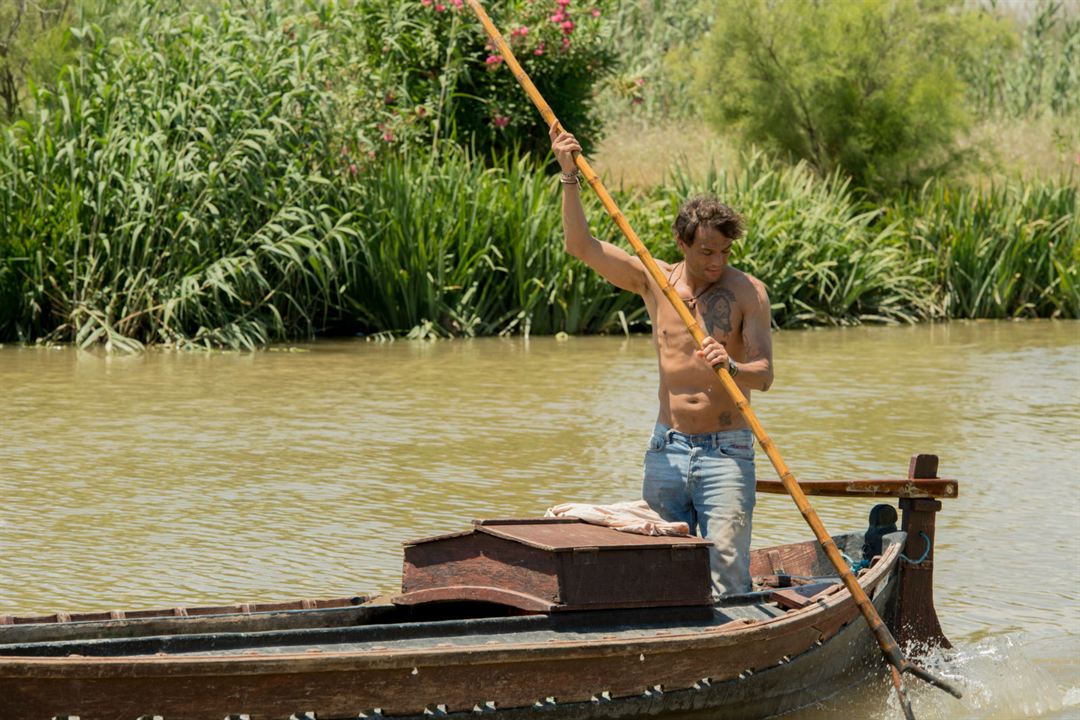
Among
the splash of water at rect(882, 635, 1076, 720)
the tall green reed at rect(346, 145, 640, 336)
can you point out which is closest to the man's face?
the splash of water at rect(882, 635, 1076, 720)

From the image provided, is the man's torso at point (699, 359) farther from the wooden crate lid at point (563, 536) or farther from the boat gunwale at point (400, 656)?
the boat gunwale at point (400, 656)

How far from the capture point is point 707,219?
5.59 m

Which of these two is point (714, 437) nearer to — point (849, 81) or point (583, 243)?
point (583, 243)

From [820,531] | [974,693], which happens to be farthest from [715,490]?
[974,693]

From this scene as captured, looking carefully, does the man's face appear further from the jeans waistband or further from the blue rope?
the blue rope

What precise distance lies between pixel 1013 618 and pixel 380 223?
33.0ft

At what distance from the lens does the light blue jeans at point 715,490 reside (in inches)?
223

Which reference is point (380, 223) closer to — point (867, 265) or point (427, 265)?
point (427, 265)

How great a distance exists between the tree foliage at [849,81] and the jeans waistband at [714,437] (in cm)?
1687

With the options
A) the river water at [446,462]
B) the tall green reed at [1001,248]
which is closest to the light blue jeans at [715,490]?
the river water at [446,462]

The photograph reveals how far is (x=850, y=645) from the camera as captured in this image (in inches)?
226

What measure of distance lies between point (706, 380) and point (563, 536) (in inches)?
36.5

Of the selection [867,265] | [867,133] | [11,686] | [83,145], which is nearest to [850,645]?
[11,686]

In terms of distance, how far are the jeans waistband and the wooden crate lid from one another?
0.55 m
